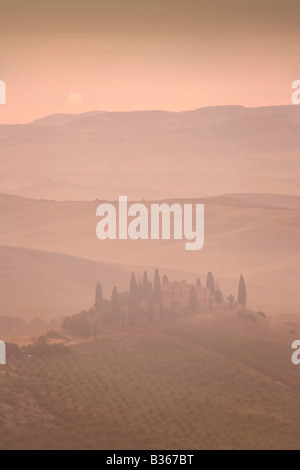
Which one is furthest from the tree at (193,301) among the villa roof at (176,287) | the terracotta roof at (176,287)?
the terracotta roof at (176,287)

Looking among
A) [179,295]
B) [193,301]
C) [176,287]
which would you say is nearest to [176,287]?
[176,287]

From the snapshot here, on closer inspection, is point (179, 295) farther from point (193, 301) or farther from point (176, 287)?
point (193, 301)

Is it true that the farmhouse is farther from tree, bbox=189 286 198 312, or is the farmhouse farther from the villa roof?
tree, bbox=189 286 198 312

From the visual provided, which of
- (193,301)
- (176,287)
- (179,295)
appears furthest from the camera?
(176,287)

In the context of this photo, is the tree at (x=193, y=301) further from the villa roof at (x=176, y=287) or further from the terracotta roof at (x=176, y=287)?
the terracotta roof at (x=176, y=287)

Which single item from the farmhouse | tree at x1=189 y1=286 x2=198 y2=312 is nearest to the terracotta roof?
the farmhouse

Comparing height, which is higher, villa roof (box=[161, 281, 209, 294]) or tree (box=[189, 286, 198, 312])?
villa roof (box=[161, 281, 209, 294])

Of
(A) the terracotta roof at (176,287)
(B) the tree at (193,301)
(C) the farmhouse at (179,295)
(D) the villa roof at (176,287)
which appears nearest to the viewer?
(B) the tree at (193,301)

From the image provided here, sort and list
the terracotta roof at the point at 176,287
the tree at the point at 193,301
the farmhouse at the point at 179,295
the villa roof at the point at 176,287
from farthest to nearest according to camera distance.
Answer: the terracotta roof at the point at 176,287
the villa roof at the point at 176,287
the farmhouse at the point at 179,295
the tree at the point at 193,301
